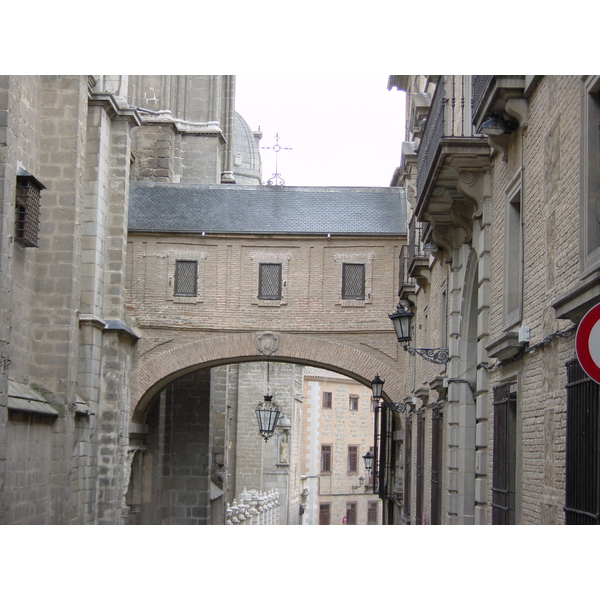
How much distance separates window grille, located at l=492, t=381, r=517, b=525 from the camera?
34.6ft

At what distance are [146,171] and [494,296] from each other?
2300 centimetres

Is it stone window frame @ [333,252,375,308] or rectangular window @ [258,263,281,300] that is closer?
stone window frame @ [333,252,375,308]

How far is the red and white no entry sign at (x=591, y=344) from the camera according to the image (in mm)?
5062

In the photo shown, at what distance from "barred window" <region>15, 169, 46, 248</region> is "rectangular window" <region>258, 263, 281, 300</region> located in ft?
27.5

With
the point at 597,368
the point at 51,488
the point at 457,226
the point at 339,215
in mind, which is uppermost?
the point at 339,215

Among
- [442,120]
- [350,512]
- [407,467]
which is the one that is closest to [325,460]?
[350,512]

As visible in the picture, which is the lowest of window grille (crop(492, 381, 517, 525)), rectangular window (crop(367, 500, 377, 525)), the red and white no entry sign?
rectangular window (crop(367, 500, 377, 525))

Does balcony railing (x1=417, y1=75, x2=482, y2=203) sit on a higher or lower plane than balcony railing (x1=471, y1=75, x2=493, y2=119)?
higher

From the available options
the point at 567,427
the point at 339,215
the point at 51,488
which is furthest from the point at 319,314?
the point at 567,427

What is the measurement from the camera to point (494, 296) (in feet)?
39.1

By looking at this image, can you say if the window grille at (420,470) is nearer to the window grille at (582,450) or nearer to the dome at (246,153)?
the window grille at (582,450)

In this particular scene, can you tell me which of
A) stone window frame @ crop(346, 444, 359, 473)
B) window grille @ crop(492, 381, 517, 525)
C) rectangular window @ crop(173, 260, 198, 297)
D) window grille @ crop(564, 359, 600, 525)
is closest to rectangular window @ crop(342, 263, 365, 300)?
rectangular window @ crop(173, 260, 198, 297)

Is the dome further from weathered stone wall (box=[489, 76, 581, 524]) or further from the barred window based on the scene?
weathered stone wall (box=[489, 76, 581, 524])

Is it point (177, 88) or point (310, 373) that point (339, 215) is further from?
point (310, 373)
